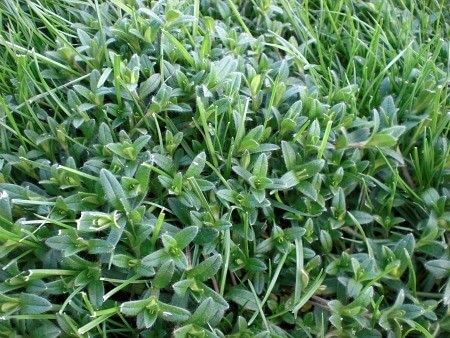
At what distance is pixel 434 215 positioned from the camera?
1.83 m

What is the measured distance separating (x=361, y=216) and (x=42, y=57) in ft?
4.28

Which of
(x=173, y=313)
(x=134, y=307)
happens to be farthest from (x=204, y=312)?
(x=134, y=307)

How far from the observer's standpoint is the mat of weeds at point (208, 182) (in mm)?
1551

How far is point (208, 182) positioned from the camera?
1.67 meters

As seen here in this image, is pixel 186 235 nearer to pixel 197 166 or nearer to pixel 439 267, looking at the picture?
pixel 197 166

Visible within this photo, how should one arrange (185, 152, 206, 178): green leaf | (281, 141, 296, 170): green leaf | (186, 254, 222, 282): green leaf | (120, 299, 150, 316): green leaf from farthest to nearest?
(281, 141, 296, 170): green leaf → (185, 152, 206, 178): green leaf → (186, 254, 222, 282): green leaf → (120, 299, 150, 316): green leaf

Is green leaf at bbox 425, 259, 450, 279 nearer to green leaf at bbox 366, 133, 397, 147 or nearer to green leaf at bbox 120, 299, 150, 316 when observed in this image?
green leaf at bbox 366, 133, 397, 147

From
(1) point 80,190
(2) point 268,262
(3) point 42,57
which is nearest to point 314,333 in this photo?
(2) point 268,262

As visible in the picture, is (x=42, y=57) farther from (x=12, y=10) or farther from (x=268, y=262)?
(x=268, y=262)

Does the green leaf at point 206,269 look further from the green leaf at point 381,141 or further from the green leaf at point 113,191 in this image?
the green leaf at point 381,141

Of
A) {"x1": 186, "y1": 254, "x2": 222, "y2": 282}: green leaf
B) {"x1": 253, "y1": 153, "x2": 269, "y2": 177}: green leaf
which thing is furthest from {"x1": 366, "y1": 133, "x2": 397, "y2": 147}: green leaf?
{"x1": 186, "y1": 254, "x2": 222, "y2": 282}: green leaf

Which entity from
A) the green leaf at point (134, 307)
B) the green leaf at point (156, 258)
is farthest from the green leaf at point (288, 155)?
the green leaf at point (134, 307)

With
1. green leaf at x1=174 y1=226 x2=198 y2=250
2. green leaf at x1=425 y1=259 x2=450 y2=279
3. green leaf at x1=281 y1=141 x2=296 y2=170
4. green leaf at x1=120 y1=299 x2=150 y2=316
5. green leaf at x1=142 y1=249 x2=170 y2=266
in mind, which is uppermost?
green leaf at x1=281 y1=141 x2=296 y2=170

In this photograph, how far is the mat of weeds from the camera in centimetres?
155
